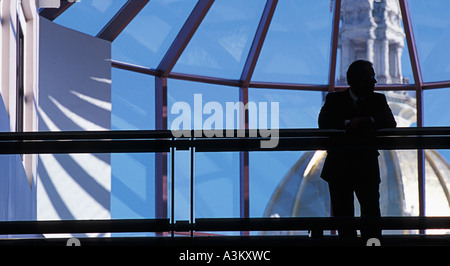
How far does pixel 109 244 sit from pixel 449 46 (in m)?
22.0

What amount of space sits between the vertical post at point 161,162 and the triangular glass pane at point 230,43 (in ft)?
1.76

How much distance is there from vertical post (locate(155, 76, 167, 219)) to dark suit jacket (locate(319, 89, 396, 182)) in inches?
333

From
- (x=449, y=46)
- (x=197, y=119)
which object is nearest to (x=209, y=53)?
(x=197, y=119)

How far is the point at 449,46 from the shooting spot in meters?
26.1

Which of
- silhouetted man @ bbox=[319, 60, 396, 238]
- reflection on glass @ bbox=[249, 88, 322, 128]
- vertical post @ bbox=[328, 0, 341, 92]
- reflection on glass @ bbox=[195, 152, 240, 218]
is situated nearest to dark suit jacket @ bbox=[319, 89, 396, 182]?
silhouetted man @ bbox=[319, 60, 396, 238]

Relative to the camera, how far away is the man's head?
20.7ft

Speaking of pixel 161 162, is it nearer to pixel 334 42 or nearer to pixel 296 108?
pixel 334 42

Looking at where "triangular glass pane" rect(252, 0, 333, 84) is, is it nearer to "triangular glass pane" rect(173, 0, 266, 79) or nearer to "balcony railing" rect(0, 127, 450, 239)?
"triangular glass pane" rect(173, 0, 266, 79)

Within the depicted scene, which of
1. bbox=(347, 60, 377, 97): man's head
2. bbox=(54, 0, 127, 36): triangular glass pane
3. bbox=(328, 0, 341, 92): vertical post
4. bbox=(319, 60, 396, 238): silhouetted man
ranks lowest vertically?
bbox=(319, 60, 396, 238): silhouetted man

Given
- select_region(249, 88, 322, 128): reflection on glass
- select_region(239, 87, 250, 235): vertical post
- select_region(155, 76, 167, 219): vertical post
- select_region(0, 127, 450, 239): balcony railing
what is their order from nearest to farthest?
select_region(0, 127, 450, 239): balcony railing
select_region(155, 76, 167, 219): vertical post
select_region(239, 87, 250, 235): vertical post
select_region(249, 88, 322, 128): reflection on glass

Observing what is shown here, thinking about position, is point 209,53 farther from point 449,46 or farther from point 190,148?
point 190,148

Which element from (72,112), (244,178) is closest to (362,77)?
(72,112)

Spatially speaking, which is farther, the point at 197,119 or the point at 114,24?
the point at 197,119

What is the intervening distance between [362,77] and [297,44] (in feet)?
67.5
